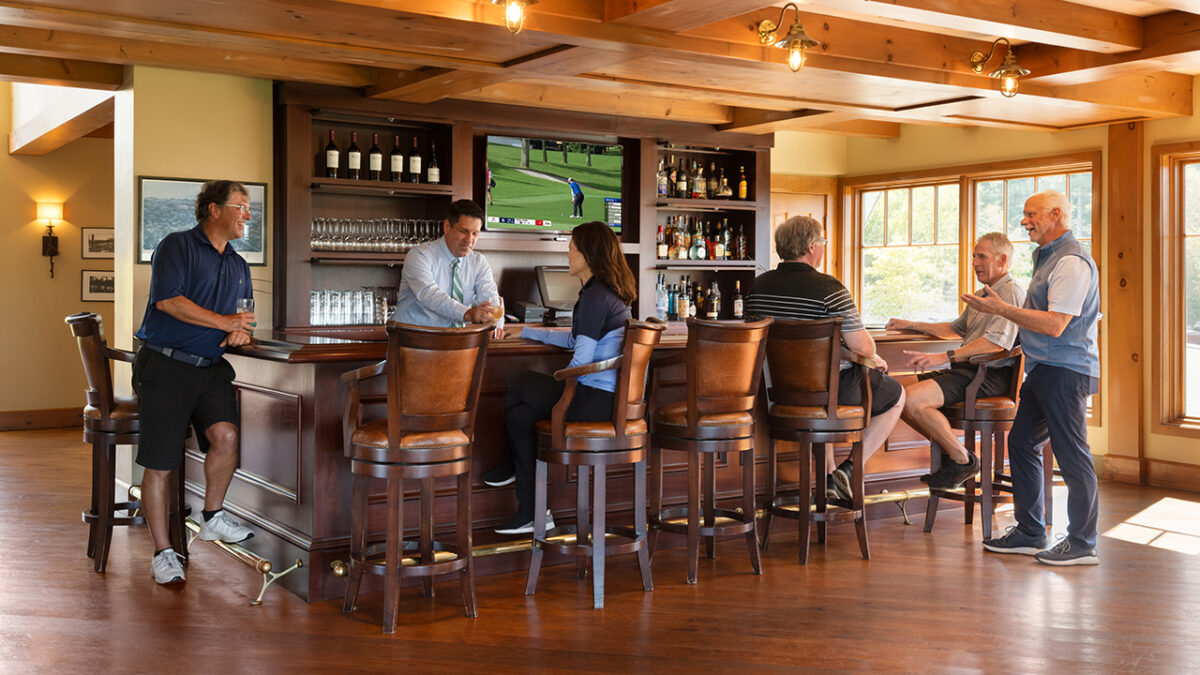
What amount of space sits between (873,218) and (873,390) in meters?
4.56

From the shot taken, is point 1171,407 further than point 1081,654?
Yes

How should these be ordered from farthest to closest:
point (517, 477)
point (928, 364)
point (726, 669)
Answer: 1. point (928, 364)
2. point (517, 477)
3. point (726, 669)

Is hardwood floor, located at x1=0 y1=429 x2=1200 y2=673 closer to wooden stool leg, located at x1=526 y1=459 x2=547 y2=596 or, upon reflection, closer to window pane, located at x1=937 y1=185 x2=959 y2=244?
wooden stool leg, located at x1=526 y1=459 x2=547 y2=596

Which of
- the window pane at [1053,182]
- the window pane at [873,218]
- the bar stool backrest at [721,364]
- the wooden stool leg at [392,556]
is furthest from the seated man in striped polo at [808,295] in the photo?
the window pane at [873,218]

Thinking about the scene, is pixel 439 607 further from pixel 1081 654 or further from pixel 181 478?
pixel 1081 654

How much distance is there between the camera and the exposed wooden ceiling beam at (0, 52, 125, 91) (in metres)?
6.49

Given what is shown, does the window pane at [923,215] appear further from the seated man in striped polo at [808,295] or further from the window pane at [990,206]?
the seated man in striped polo at [808,295]

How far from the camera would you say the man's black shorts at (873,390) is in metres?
5.16

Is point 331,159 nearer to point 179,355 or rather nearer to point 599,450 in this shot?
point 179,355

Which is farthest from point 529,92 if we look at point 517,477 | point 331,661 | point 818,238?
point 331,661

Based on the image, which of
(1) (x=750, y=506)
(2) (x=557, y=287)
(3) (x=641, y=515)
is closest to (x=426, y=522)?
(3) (x=641, y=515)

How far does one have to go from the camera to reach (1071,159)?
7957 millimetres

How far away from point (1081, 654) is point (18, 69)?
21.0 ft

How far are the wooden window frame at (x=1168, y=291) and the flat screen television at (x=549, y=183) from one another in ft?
12.4
